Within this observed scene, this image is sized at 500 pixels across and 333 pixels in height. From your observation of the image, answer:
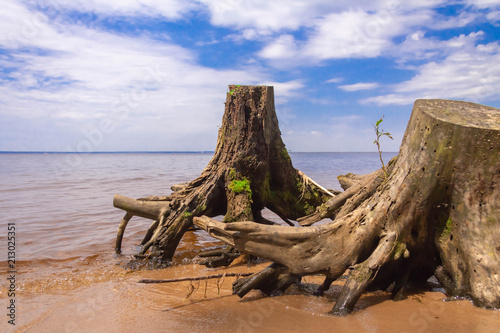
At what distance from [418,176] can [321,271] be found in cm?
171

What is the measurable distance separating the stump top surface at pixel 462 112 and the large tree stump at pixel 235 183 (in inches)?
130

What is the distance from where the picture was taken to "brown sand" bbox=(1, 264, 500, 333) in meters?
3.59

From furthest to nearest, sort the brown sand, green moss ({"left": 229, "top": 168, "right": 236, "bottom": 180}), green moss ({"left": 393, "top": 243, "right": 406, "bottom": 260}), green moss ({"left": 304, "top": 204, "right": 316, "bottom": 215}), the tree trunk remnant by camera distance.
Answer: green moss ({"left": 304, "top": 204, "right": 316, "bottom": 215}) < green moss ({"left": 229, "top": 168, "right": 236, "bottom": 180}) < green moss ({"left": 393, "top": 243, "right": 406, "bottom": 260}) < the tree trunk remnant < the brown sand

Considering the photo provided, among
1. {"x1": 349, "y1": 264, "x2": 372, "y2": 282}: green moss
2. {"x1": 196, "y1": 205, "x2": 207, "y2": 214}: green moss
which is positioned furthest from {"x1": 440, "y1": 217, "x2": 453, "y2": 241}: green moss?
{"x1": 196, "y1": 205, "x2": 207, "y2": 214}: green moss

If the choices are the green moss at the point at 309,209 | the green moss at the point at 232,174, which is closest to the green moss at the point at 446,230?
the green moss at the point at 309,209

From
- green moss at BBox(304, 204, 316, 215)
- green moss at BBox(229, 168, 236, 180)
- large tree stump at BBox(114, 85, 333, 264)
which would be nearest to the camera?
large tree stump at BBox(114, 85, 333, 264)

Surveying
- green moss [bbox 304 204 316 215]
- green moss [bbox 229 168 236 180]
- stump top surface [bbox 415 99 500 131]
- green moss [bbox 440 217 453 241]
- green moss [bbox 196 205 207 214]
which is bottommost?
green moss [bbox 304 204 316 215]

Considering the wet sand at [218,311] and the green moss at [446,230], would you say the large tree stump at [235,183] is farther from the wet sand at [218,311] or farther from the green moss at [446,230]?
the green moss at [446,230]

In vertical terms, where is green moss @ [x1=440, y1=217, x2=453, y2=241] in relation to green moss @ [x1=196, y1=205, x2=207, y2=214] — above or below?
above

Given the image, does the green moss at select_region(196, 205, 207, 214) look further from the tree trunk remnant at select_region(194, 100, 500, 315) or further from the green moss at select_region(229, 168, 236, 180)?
the tree trunk remnant at select_region(194, 100, 500, 315)

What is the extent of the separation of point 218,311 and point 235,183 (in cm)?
318

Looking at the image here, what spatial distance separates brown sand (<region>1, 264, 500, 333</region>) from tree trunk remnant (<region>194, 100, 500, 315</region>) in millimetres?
225

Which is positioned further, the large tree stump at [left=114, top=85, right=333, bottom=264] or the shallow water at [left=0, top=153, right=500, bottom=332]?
the large tree stump at [left=114, top=85, right=333, bottom=264]

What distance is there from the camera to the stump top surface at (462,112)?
4.03 m
